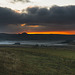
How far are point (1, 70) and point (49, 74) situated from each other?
18.3ft

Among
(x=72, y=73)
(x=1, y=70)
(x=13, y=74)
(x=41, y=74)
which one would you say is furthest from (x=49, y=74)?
(x=1, y=70)

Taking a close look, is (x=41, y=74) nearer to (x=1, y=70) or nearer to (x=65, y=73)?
(x=65, y=73)

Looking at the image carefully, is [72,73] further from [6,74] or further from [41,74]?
[6,74]

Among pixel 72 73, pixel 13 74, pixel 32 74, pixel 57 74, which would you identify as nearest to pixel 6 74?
pixel 13 74

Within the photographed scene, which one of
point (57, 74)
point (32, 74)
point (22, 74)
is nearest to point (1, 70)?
point (22, 74)

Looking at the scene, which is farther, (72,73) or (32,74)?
(72,73)

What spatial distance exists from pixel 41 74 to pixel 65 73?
10.1 feet

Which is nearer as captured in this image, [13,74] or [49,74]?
[13,74]

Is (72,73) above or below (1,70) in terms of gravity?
below

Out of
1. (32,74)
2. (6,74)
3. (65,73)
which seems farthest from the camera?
(65,73)

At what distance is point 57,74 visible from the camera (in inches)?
509

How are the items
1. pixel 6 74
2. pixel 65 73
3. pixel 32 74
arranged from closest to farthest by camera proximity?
pixel 6 74 → pixel 32 74 → pixel 65 73

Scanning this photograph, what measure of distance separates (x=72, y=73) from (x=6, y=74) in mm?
7837

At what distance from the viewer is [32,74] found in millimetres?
12469
